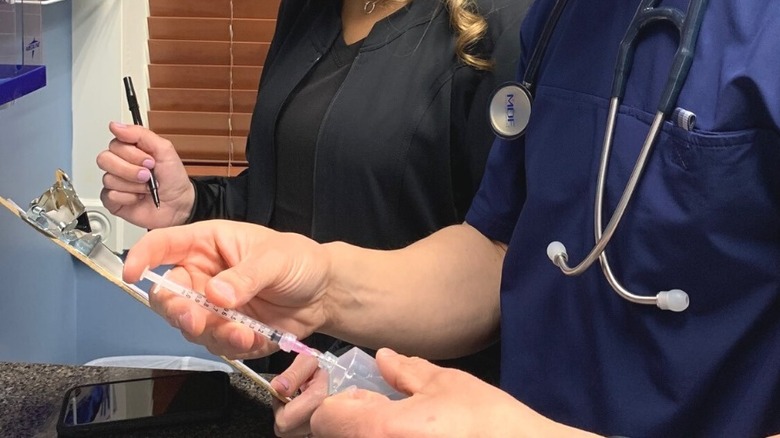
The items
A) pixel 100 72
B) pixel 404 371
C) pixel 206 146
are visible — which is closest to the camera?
pixel 404 371

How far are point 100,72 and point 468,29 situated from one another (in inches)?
40.1

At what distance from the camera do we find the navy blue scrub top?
0.59 meters

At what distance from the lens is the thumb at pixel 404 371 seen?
602mm

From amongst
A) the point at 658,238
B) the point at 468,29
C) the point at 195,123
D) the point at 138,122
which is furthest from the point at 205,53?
the point at 658,238

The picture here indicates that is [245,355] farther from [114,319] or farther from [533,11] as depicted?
[114,319]

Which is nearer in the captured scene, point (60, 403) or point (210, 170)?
point (60, 403)

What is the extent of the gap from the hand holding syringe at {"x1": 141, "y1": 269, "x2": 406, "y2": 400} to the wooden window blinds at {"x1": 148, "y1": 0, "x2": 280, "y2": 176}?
1175mm

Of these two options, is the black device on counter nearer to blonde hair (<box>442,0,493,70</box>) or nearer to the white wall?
blonde hair (<box>442,0,493,70</box>)

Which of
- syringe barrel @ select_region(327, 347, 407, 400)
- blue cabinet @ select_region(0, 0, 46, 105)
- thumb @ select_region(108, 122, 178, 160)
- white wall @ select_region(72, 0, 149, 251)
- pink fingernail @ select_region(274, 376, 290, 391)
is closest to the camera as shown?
syringe barrel @ select_region(327, 347, 407, 400)

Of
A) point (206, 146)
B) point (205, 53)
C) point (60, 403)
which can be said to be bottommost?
point (60, 403)

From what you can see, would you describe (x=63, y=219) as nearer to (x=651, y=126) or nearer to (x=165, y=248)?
(x=165, y=248)

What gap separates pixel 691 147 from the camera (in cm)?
61

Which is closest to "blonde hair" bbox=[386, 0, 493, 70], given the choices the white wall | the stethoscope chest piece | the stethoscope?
the stethoscope chest piece

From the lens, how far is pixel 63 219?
33.0 inches
